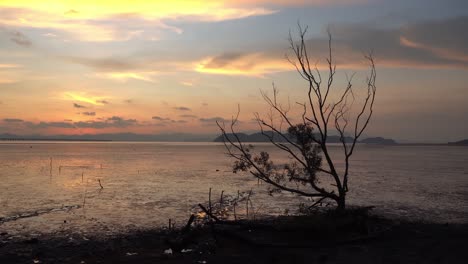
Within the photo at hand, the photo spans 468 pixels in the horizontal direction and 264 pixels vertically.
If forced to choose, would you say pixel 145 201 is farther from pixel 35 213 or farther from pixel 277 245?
pixel 277 245

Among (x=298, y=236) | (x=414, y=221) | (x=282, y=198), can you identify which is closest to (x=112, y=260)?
(x=298, y=236)

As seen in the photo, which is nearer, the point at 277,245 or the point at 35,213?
the point at 277,245

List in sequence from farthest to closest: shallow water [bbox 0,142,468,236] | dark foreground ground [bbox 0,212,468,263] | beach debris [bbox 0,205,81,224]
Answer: beach debris [bbox 0,205,81,224] → shallow water [bbox 0,142,468,236] → dark foreground ground [bbox 0,212,468,263]

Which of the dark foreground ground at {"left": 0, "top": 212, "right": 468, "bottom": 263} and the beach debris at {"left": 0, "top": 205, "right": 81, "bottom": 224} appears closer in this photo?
the dark foreground ground at {"left": 0, "top": 212, "right": 468, "bottom": 263}

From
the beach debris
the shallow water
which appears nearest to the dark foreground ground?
the shallow water

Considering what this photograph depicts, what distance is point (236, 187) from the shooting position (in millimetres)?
Result: 54562

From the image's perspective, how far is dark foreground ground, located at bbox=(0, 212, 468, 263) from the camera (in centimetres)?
1947

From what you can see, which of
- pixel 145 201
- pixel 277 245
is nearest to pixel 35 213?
pixel 145 201

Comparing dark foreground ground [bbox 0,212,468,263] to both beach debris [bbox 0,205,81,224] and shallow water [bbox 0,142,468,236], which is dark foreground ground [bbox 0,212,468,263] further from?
beach debris [bbox 0,205,81,224]

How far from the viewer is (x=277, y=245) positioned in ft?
69.2

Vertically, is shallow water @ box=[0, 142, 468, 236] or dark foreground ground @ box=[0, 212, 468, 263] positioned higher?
dark foreground ground @ box=[0, 212, 468, 263]

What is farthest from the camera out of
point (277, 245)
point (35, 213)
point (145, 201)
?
point (145, 201)

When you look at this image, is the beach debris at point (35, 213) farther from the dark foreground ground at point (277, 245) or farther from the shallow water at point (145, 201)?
the dark foreground ground at point (277, 245)

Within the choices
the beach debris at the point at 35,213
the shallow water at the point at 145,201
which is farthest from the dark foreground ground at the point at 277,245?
the beach debris at the point at 35,213
